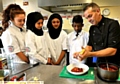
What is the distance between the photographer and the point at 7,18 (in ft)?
4.15

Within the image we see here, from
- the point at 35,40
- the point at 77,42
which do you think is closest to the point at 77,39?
the point at 77,42

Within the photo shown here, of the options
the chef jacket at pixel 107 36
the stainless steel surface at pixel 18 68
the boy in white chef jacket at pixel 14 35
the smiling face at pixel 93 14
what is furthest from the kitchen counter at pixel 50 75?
the smiling face at pixel 93 14

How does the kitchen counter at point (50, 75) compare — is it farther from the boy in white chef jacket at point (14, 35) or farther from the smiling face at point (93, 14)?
the smiling face at point (93, 14)

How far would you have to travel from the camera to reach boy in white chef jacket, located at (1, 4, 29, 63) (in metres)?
1.18

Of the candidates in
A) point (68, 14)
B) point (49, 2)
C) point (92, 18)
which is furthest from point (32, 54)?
point (68, 14)

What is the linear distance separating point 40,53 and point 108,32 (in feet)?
2.26

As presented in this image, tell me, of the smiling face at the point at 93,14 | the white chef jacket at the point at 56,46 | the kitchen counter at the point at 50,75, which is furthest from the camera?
the white chef jacket at the point at 56,46

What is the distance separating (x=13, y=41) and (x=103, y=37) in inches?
33.3

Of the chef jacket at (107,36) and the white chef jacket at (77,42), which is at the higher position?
the chef jacket at (107,36)

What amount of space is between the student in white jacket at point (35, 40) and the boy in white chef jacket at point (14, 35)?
0.07 m

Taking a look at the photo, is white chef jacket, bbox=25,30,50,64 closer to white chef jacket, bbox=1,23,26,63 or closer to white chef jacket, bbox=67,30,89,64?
white chef jacket, bbox=1,23,26,63

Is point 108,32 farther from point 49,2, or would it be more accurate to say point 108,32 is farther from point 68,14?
point 68,14

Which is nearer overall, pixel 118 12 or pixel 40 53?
pixel 40 53

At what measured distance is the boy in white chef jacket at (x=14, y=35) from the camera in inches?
46.4
